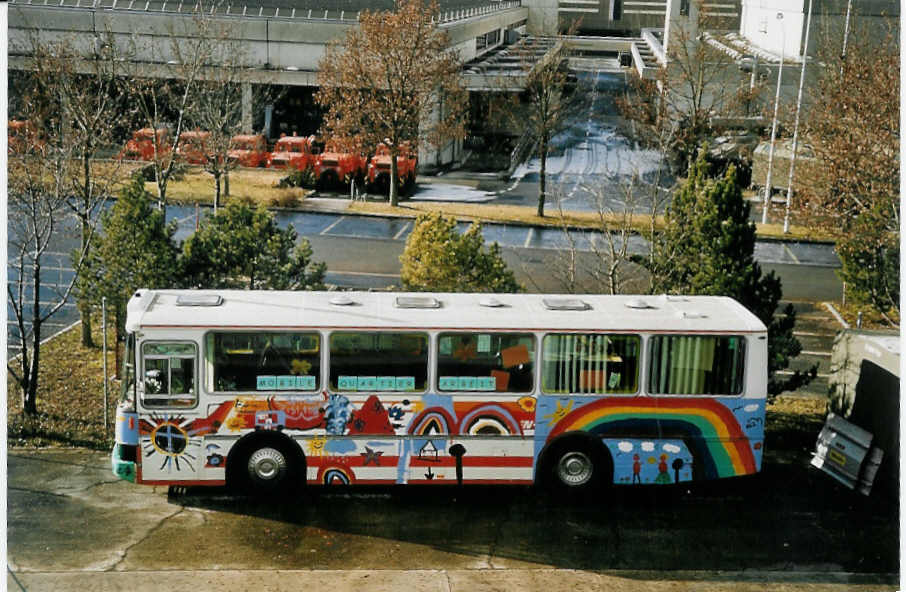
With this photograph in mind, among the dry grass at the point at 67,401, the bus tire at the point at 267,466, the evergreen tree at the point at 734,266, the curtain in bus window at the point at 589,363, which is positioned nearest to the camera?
the curtain in bus window at the point at 589,363

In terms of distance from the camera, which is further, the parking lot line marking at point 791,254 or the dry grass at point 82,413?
the parking lot line marking at point 791,254

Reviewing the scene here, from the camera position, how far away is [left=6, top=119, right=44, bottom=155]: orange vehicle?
19.8 meters

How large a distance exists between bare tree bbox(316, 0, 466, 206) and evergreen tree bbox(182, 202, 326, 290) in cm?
1667

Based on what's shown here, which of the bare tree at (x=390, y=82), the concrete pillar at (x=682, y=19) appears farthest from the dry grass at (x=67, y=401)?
the concrete pillar at (x=682, y=19)

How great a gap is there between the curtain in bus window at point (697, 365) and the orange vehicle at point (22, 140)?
38.8ft

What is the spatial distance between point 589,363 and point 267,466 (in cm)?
433

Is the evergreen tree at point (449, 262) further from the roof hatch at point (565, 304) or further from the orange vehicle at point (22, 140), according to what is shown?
the orange vehicle at point (22, 140)

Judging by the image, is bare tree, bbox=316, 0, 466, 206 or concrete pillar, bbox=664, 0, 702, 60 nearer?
bare tree, bbox=316, 0, 466, 206

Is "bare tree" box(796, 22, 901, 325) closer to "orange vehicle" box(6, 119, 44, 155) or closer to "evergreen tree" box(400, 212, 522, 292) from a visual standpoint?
"evergreen tree" box(400, 212, 522, 292)

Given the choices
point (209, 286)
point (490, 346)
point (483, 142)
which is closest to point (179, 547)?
point (490, 346)

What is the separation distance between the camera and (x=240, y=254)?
1783 cm

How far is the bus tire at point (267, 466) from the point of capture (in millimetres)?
13406

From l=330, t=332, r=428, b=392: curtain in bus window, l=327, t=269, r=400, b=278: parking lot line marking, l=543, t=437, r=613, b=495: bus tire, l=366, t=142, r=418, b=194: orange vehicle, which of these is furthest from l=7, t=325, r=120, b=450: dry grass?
l=366, t=142, r=418, b=194: orange vehicle

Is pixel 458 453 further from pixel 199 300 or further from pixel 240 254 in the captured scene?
pixel 240 254
